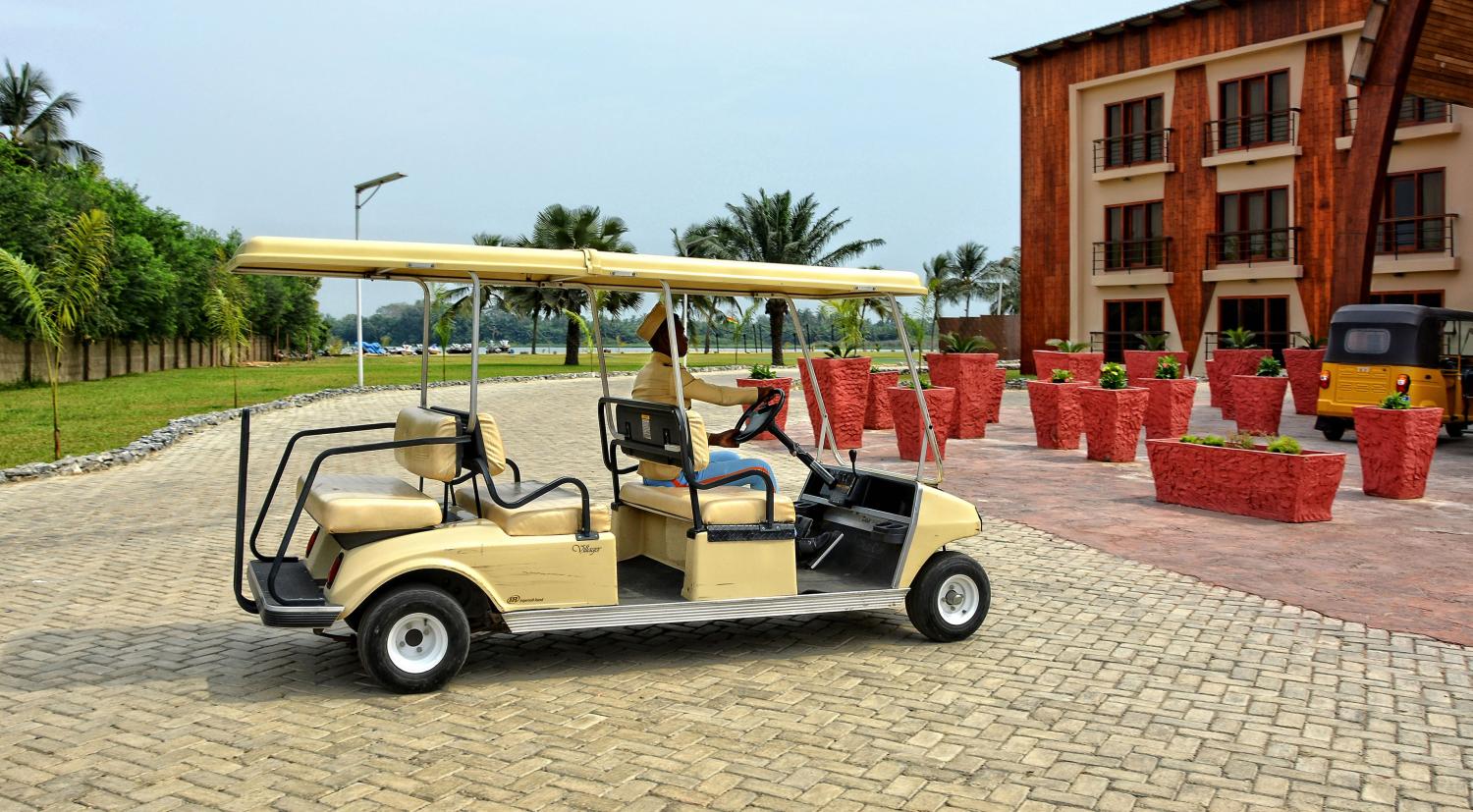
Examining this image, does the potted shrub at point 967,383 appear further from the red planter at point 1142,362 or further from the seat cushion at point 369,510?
the seat cushion at point 369,510

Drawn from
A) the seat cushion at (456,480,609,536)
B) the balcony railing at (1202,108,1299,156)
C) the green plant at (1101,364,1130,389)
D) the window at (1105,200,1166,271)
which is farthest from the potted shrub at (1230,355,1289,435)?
the window at (1105,200,1166,271)

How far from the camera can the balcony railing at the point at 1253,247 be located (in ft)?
106

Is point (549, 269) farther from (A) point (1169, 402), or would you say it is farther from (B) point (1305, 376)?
(B) point (1305, 376)

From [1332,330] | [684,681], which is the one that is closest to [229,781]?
[684,681]

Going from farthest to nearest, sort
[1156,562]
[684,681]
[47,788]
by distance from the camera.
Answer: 1. [1156,562]
2. [684,681]
3. [47,788]

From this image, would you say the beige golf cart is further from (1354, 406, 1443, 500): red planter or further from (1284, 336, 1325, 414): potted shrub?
(1284, 336, 1325, 414): potted shrub

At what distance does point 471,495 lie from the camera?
21.6 ft

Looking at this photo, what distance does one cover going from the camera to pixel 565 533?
6023mm

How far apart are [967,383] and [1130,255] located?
19334 millimetres

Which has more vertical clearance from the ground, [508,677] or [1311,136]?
[1311,136]

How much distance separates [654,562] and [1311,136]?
3043cm

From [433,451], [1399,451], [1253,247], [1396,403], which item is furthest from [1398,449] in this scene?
[1253,247]

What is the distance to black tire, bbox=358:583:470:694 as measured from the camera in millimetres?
5559

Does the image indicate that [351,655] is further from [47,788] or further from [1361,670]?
[1361,670]
